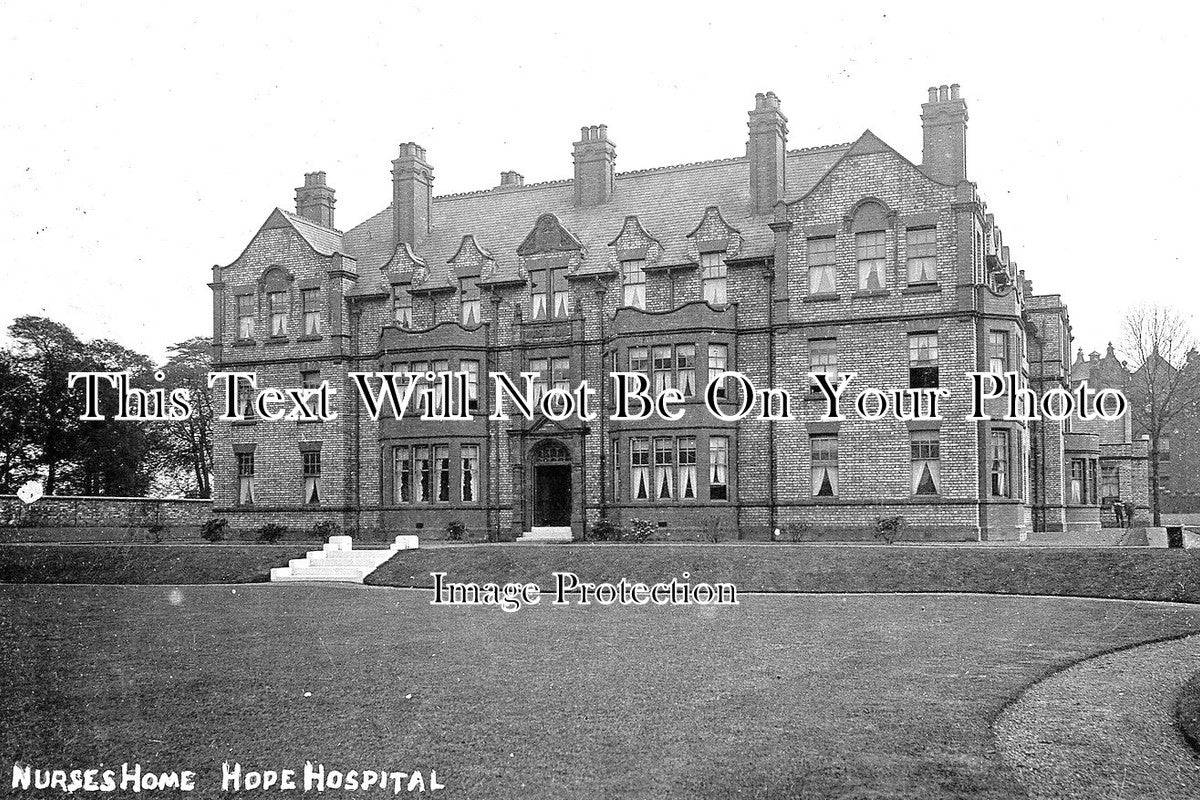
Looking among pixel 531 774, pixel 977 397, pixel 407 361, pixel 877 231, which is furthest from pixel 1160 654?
pixel 407 361

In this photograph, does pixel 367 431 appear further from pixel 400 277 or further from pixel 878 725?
pixel 878 725

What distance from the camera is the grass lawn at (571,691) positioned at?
10.1 m

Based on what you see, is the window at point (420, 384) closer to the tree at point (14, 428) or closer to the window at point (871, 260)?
the tree at point (14, 428)

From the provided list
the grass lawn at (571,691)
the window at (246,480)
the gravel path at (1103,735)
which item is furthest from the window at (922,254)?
the window at (246,480)

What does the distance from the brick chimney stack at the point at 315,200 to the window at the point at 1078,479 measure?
1309 inches

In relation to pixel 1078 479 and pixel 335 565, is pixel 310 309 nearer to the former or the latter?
pixel 335 565

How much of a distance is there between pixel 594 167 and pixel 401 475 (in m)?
13.6

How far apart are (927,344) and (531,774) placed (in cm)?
2732

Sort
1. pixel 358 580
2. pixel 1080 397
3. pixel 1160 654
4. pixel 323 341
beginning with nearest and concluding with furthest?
pixel 1160 654 → pixel 1080 397 → pixel 358 580 → pixel 323 341

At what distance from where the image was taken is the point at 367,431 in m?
42.9

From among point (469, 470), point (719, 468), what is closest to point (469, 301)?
point (469, 470)

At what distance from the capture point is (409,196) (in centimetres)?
4503

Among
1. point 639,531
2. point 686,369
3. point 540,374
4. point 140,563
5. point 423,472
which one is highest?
point 540,374
